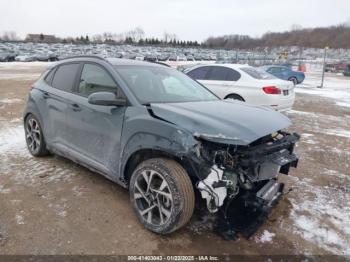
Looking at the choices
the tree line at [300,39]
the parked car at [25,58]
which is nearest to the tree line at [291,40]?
the tree line at [300,39]

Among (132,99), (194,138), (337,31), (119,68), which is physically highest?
(337,31)

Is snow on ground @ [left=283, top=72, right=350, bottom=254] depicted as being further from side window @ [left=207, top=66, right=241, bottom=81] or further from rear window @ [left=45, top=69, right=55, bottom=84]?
side window @ [left=207, top=66, right=241, bottom=81]

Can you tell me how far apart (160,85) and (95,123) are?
0.95m

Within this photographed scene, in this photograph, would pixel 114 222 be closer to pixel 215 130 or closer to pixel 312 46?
pixel 215 130

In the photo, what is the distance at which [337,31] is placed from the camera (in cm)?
10556

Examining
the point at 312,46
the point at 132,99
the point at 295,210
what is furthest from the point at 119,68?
the point at 312,46

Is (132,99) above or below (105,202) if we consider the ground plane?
above

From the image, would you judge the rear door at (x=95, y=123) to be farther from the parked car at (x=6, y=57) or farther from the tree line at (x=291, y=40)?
the tree line at (x=291, y=40)

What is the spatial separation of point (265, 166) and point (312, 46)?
4431 inches

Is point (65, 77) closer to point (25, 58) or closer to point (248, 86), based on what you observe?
point (248, 86)

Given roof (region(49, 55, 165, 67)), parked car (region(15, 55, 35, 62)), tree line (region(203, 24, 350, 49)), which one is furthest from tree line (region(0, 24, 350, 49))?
roof (region(49, 55, 165, 67))

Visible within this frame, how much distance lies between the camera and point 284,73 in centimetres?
2011

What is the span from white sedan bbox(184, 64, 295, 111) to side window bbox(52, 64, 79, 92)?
4.72 m

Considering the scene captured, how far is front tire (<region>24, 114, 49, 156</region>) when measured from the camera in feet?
15.8
